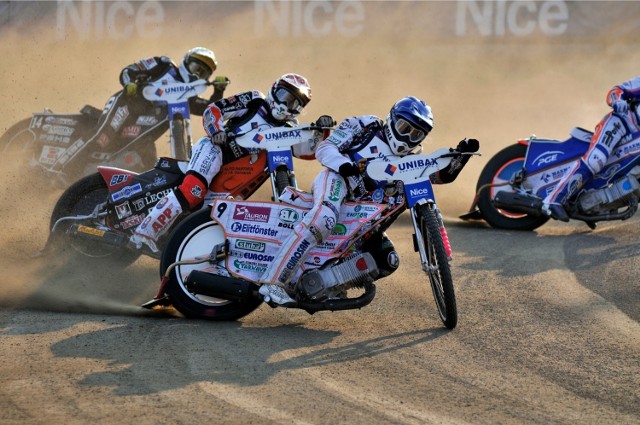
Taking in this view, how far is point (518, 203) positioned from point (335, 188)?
14.9ft

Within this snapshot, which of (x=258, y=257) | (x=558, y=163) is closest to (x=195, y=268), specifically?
(x=258, y=257)

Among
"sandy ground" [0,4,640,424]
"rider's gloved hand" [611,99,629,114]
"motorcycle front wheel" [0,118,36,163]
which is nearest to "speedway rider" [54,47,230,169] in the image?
"motorcycle front wheel" [0,118,36,163]

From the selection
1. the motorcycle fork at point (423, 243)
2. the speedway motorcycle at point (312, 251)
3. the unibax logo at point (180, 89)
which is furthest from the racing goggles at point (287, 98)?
the unibax logo at point (180, 89)

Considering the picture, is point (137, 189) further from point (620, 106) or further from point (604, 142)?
point (620, 106)

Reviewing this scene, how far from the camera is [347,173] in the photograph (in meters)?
7.81

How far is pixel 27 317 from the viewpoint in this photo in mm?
7828

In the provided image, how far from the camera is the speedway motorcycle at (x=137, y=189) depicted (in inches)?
372

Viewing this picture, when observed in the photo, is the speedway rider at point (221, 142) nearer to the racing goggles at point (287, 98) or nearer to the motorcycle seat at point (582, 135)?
the racing goggles at point (287, 98)

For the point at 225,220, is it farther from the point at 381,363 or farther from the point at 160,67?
the point at 160,67

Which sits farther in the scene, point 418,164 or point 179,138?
point 179,138

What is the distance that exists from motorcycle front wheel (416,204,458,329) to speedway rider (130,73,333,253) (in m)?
1.78

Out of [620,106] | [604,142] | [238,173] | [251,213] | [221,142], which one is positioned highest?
[620,106]

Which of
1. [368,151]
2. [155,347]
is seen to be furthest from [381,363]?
[368,151]

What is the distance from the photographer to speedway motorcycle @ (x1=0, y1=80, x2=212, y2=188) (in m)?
13.3
